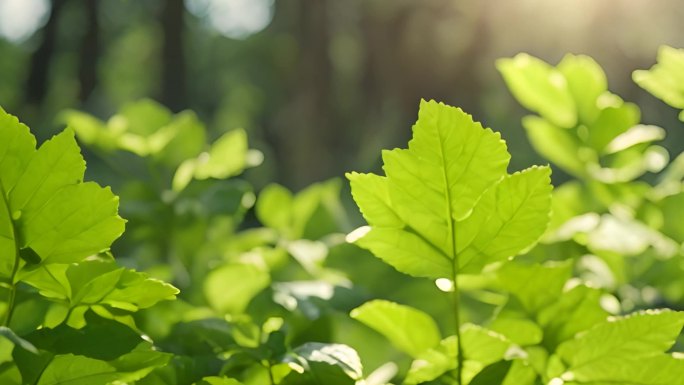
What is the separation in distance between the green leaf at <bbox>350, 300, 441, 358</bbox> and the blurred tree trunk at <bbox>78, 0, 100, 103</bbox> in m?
8.41

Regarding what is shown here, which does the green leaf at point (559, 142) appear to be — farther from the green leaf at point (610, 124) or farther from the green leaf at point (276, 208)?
the green leaf at point (276, 208)

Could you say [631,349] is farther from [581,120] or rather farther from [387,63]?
[387,63]

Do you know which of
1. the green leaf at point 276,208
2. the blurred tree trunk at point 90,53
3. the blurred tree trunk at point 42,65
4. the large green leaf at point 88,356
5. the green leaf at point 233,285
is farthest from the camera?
the blurred tree trunk at point 90,53

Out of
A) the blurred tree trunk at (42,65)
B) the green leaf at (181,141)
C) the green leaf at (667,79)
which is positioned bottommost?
the green leaf at (667,79)

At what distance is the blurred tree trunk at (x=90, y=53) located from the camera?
8.48 meters

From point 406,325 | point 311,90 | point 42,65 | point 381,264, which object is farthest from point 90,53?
point 406,325

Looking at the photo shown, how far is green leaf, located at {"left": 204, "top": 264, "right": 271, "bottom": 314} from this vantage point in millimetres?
405

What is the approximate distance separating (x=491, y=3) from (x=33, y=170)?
6.61 meters

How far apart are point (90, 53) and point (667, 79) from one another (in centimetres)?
874

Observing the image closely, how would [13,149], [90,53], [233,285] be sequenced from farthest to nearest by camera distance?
1. [90,53]
2. [233,285]
3. [13,149]

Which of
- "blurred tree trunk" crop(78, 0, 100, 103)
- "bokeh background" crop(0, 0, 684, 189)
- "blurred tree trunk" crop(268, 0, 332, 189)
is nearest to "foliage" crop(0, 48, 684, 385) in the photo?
"bokeh background" crop(0, 0, 684, 189)

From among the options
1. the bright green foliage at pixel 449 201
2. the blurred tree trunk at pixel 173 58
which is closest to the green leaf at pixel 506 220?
the bright green foliage at pixel 449 201

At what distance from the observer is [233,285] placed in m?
0.41

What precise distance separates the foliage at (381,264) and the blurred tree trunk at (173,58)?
8.06 meters
